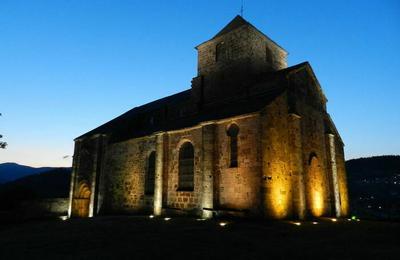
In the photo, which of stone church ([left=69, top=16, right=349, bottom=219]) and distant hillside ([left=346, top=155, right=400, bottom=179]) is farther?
distant hillside ([left=346, top=155, right=400, bottom=179])

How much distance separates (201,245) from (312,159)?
11480 mm

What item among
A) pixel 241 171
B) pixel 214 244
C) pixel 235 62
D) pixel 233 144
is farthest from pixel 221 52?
pixel 214 244

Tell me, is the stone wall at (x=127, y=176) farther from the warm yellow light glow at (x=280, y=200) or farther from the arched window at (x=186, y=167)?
the warm yellow light glow at (x=280, y=200)

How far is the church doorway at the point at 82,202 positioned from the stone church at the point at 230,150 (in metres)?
0.08

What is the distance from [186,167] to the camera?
53.1ft

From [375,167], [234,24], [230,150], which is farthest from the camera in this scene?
[375,167]

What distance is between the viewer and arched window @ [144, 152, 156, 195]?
1808 centimetres

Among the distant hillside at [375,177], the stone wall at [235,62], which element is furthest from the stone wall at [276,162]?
the distant hillside at [375,177]

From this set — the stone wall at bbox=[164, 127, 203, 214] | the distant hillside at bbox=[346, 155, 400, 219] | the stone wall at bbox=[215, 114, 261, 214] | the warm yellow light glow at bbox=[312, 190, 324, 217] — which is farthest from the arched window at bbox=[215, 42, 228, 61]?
the distant hillside at bbox=[346, 155, 400, 219]

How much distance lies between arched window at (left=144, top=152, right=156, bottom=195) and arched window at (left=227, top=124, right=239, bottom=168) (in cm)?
624

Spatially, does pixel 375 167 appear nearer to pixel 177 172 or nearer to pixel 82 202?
pixel 177 172

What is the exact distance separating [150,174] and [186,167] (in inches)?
137

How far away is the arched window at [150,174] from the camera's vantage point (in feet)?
59.3

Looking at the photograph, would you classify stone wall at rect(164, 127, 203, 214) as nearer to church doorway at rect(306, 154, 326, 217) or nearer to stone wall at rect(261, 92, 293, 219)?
stone wall at rect(261, 92, 293, 219)
